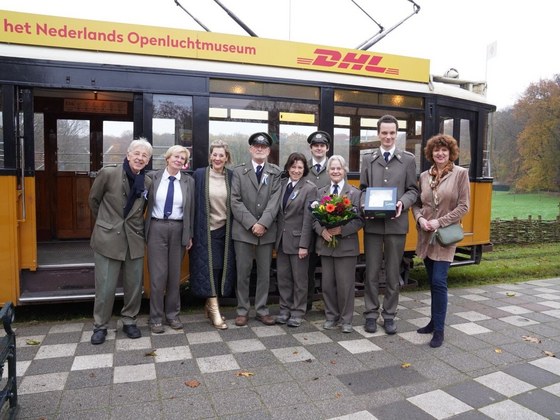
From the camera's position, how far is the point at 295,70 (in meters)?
5.35

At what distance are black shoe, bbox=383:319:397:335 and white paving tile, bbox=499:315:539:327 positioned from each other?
1.49 metres

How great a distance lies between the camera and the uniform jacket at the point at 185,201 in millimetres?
4426

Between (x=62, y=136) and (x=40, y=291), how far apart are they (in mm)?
2966

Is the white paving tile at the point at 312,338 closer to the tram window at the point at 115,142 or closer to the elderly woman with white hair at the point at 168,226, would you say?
the elderly woman with white hair at the point at 168,226

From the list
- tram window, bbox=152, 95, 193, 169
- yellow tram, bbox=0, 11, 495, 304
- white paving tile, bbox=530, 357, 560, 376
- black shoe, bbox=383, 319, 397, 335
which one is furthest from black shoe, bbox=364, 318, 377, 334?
tram window, bbox=152, 95, 193, 169

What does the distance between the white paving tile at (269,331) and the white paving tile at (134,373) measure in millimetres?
1167

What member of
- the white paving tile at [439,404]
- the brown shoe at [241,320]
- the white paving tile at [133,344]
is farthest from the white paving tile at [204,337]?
the white paving tile at [439,404]

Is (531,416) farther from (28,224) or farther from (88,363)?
(28,224)

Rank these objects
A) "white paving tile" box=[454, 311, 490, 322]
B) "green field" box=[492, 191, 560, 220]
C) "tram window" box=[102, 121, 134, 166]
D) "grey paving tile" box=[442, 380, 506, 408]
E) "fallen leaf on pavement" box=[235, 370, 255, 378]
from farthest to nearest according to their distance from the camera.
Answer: "green field" box=[492, 191, 560, 220] < "tram window" box=[102, 121, 134, 166] < "white paving tile" box=[454, 311, 490, 322] < "fallen leaf on pavement" box=[235, 370, 255, 378] < "grey paving tile" box=[442, 380, 506, 408]

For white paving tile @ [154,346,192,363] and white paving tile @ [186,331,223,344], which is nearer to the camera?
white paving tile @ [154,346,192,363]

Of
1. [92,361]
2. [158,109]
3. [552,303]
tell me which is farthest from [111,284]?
[552,303]

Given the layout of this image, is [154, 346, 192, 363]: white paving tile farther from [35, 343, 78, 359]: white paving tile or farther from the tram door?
the tram door

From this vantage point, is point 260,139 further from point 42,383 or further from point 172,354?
point 42,383

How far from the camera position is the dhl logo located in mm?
5410
